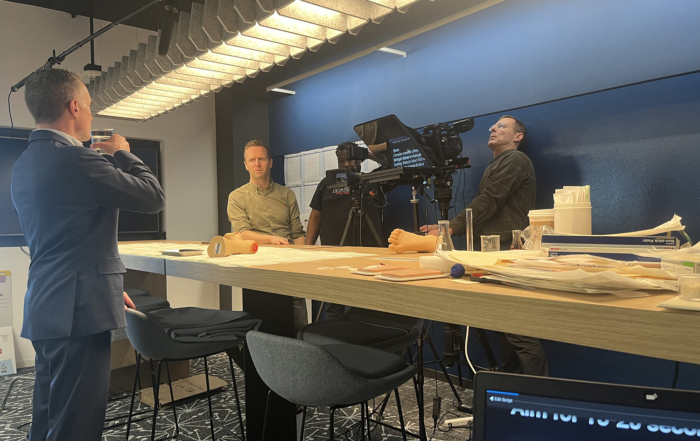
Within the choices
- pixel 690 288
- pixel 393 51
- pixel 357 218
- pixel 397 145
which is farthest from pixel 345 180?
pixel 690 288

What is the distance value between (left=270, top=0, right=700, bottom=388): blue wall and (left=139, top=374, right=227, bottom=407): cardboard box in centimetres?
177

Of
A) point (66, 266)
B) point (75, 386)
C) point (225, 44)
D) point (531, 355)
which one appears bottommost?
point (531, 355)

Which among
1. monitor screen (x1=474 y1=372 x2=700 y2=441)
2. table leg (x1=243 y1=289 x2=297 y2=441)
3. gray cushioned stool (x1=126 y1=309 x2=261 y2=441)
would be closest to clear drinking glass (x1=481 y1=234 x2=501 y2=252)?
monitor screen (x1=474 y1=372 x2=700 y2=441)

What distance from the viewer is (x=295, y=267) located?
130cm

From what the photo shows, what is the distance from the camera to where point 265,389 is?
5.80 feet

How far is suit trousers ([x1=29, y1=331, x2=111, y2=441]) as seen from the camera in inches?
60.3

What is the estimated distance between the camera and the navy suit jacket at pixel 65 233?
1.52m

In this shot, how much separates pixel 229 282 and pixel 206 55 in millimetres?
1544

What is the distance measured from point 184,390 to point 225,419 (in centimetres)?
54

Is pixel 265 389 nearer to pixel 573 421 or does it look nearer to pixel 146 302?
pixel 146 302

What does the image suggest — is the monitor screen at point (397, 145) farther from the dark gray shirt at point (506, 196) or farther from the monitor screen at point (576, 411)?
the monitor screen at point (576, 411)

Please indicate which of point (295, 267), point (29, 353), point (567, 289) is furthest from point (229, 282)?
point (29, 353)

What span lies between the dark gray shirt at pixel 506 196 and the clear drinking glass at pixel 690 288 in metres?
2.02

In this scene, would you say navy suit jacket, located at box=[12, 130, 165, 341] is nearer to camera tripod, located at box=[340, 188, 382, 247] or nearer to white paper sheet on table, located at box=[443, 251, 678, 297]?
white paper sheet on table, located at box=[443, 251, 678, 297]
